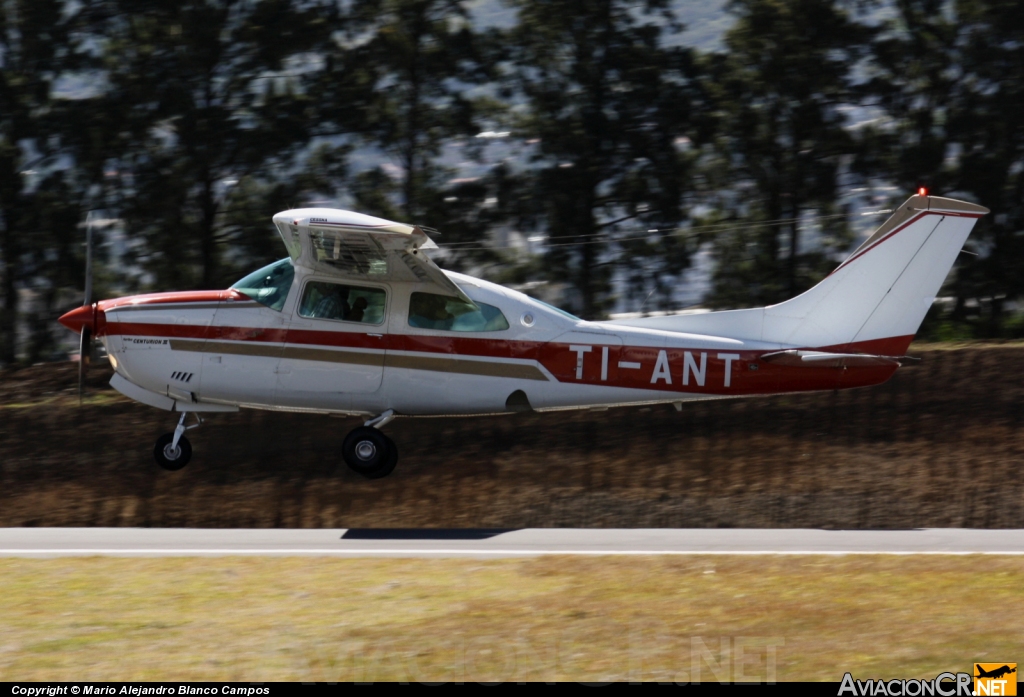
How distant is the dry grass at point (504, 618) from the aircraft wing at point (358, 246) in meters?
3.83

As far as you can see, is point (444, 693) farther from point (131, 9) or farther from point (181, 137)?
point (131, 9)

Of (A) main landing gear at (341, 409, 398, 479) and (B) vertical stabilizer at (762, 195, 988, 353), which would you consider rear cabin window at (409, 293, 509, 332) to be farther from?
(B) vertical stabilizer at (762, 195, 988, 353)

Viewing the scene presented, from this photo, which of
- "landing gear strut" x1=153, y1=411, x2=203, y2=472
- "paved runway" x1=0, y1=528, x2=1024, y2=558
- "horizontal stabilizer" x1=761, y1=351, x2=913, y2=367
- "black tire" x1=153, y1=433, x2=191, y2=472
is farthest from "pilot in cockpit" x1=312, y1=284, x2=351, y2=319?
"horizontal stabilizer" x1=761, y1=351, x2=913, y2=367

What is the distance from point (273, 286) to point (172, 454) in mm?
2506

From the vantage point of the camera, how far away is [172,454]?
601 inches

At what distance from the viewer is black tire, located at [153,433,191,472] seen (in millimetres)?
15250

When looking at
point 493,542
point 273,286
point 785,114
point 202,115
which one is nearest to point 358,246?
point 273,286

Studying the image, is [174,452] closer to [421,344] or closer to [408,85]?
[421,344]

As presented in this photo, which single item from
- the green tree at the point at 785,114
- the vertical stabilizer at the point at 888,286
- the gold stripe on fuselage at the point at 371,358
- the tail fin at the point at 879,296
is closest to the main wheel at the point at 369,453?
the gold stripe on fuselage at the point at 371,358

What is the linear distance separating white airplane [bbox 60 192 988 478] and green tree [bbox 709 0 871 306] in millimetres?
6989

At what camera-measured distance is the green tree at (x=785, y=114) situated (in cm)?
2141

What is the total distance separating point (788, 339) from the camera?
1461 cm

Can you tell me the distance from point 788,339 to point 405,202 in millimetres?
8901

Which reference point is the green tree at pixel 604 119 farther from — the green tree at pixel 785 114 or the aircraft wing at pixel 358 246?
the aircraft wing at pixel 358 246
